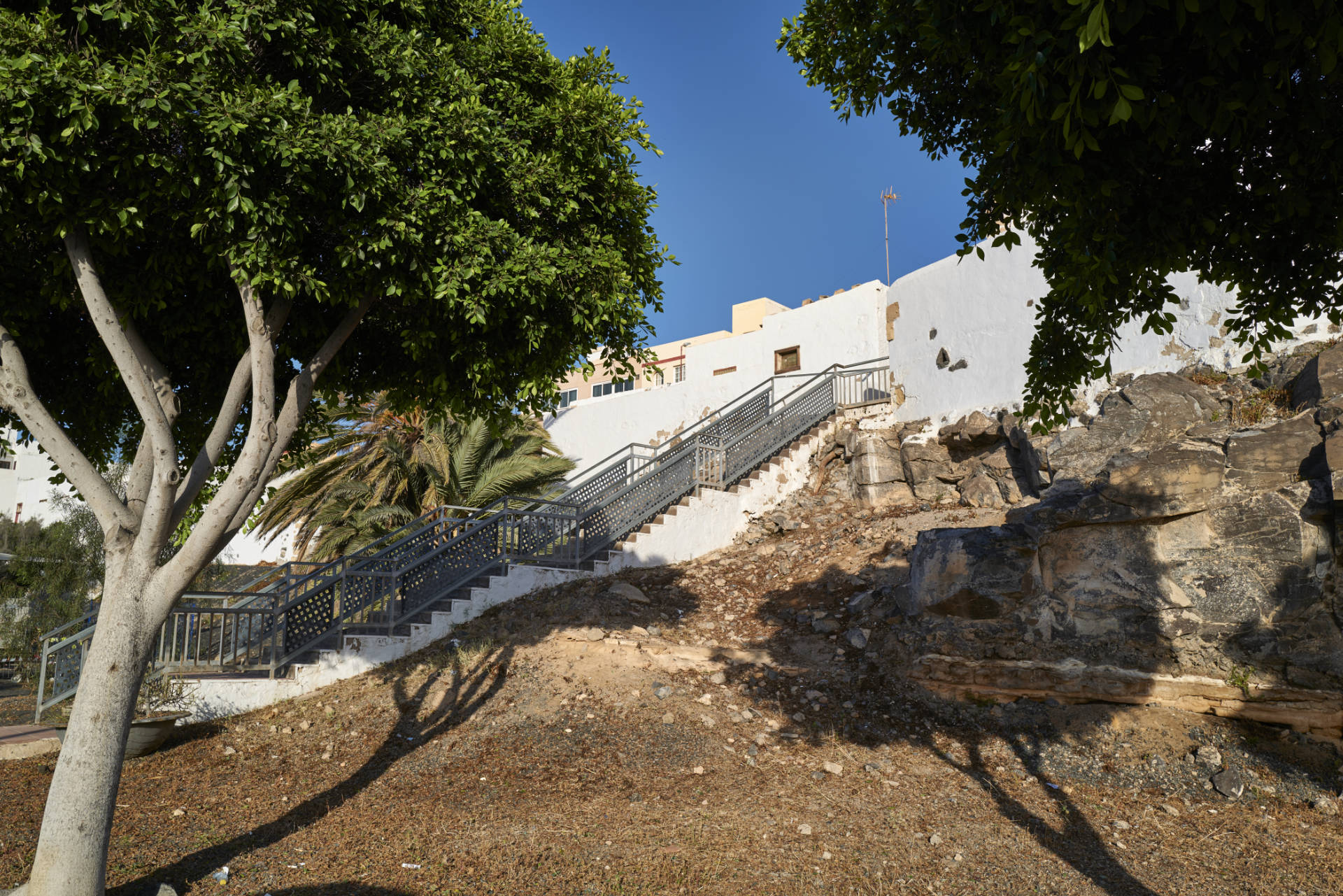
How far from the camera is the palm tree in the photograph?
49.2 feet

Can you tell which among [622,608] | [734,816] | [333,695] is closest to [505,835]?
[734,816]

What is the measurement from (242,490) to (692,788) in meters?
4.10

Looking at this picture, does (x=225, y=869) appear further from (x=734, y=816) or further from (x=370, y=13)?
(x=370, y=13)

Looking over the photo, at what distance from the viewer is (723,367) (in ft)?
72.4

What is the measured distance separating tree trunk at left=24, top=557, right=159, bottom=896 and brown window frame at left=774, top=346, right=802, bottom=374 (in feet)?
54.2

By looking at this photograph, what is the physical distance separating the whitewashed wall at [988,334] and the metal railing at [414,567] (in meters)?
2.70

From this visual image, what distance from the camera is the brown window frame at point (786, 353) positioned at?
784 inches

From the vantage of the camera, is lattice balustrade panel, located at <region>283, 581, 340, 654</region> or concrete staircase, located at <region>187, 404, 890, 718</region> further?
lattice balustrade panel, located at <region>283, 581, 340, 654</region>

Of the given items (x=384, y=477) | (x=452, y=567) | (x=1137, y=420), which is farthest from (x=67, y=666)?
(x=1137, y=420)

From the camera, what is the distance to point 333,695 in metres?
9.41

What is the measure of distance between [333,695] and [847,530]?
26.0 feet

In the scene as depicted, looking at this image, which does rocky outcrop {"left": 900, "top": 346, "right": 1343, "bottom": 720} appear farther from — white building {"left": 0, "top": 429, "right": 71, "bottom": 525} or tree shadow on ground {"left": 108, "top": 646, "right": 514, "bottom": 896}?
white building {"left": 0, "top": 429, "right": 71, "bottom": 525}

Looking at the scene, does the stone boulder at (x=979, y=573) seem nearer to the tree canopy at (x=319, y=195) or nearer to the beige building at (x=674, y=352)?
the tree canopy at (x=319, y=195)

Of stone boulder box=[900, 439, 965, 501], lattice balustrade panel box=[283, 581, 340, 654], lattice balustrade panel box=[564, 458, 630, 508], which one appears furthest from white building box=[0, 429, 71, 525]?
stone boulder box=[900, 439, 965, 501]
